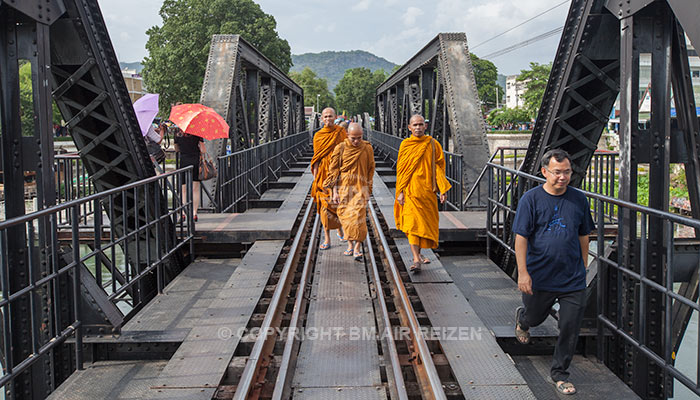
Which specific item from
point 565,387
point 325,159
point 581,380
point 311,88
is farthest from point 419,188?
point 311,88

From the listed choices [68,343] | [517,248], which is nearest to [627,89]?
[517,248]

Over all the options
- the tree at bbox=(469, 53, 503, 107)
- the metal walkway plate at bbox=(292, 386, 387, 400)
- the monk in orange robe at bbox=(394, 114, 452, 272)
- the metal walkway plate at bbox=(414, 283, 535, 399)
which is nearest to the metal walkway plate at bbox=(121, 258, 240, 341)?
the metal walkway plate at bbox=(292, 386, 387, 400)

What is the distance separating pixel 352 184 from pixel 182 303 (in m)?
2.69

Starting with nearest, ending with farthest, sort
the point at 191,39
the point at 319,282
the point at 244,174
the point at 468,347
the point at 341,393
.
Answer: the point at 341,393 < the point at 468,347 < the point at 319,282 < the point at 244,174 < the point at 191,39

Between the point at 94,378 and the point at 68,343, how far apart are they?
0.59 metres

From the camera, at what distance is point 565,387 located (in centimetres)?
396

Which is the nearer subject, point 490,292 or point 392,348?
point 392,348

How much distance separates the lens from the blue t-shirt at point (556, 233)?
389 cm

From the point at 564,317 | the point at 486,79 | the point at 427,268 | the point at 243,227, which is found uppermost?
the point at 486,79

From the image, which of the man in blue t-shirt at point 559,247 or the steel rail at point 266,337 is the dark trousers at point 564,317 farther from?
the steel rail at point 266,337

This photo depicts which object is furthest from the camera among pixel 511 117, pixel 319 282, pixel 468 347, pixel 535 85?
pixel 511 117

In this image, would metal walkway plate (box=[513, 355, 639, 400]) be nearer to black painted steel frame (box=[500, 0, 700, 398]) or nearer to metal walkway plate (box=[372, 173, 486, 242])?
black painted steel frame (box=[500, 0, 700, 398])

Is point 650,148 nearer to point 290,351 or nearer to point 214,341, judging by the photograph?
point 290,351

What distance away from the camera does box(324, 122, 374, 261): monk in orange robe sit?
7.48m
